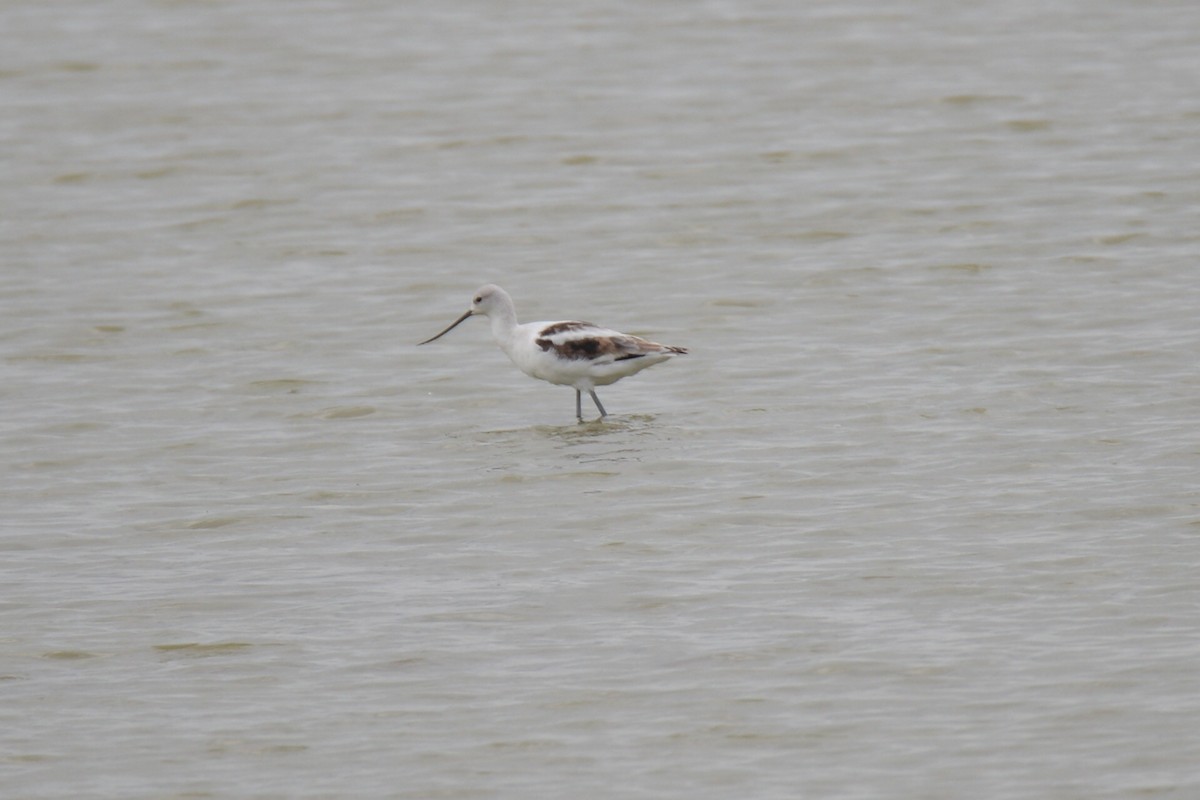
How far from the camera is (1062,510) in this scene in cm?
973

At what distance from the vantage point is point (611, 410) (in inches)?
492

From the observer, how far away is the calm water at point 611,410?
7.54 metres

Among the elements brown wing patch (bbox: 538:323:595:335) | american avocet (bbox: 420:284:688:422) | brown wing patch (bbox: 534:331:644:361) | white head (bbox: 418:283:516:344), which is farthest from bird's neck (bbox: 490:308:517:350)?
brown wing patch (bbox: 534:331:644:361)

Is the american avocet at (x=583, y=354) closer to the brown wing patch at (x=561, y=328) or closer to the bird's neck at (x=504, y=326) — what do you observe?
the brown wing patch at (x=561, y=328)

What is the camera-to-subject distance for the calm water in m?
7.54

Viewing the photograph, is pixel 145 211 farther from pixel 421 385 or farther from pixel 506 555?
pixel 506 555

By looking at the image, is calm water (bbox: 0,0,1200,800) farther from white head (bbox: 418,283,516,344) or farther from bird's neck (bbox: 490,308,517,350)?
white head (bbox: 418,283,516,344)

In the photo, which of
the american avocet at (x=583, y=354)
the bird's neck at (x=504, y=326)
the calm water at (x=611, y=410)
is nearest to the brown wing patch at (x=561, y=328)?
the american avocet at (x=583, y=354)

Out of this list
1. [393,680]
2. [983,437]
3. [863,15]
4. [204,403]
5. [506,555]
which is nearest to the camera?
[393,680]

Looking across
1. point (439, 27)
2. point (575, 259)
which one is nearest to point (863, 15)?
point (439, 27)

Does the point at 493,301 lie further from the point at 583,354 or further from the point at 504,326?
the point at 583,354

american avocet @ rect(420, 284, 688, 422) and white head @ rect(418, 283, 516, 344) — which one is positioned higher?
white head @ rect(418, 283, 516, 344)

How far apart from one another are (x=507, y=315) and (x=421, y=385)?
0.85 meters

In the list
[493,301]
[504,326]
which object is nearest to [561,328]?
[504,326]
